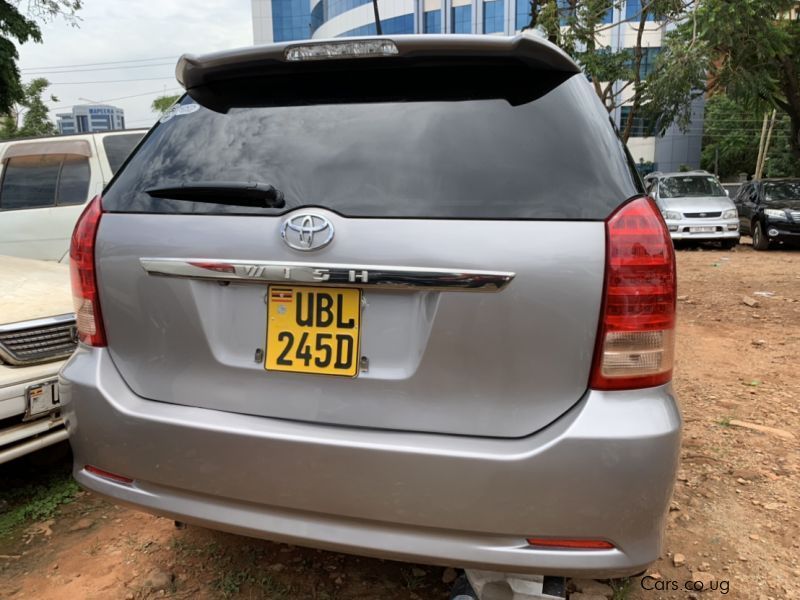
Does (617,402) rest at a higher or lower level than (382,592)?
higher

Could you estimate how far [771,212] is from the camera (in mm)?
12914

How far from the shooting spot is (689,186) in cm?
1398

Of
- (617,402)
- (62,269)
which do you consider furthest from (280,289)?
(62,269)

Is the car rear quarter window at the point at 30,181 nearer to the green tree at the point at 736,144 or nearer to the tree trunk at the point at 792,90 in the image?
the tree trunk at the point at 792,90

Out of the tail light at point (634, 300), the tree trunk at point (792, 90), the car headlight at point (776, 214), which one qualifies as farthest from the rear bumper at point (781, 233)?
the tail light at point (634, 300)

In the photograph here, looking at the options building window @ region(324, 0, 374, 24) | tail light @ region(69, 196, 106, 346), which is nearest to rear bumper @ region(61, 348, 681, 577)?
tail light @ region(69, 196, 106, 346)

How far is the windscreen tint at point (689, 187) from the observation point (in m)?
13.7

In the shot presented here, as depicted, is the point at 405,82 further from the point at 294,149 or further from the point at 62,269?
the point at 62,269

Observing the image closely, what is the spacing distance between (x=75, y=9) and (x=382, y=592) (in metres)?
19.0

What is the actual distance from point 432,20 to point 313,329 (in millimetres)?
45168

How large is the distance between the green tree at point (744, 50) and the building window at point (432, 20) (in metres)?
29.5

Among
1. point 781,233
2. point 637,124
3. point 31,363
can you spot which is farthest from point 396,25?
point 31,363

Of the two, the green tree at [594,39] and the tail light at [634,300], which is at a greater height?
the green tree at [594,39]

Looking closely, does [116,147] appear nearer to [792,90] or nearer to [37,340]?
[37,340]
